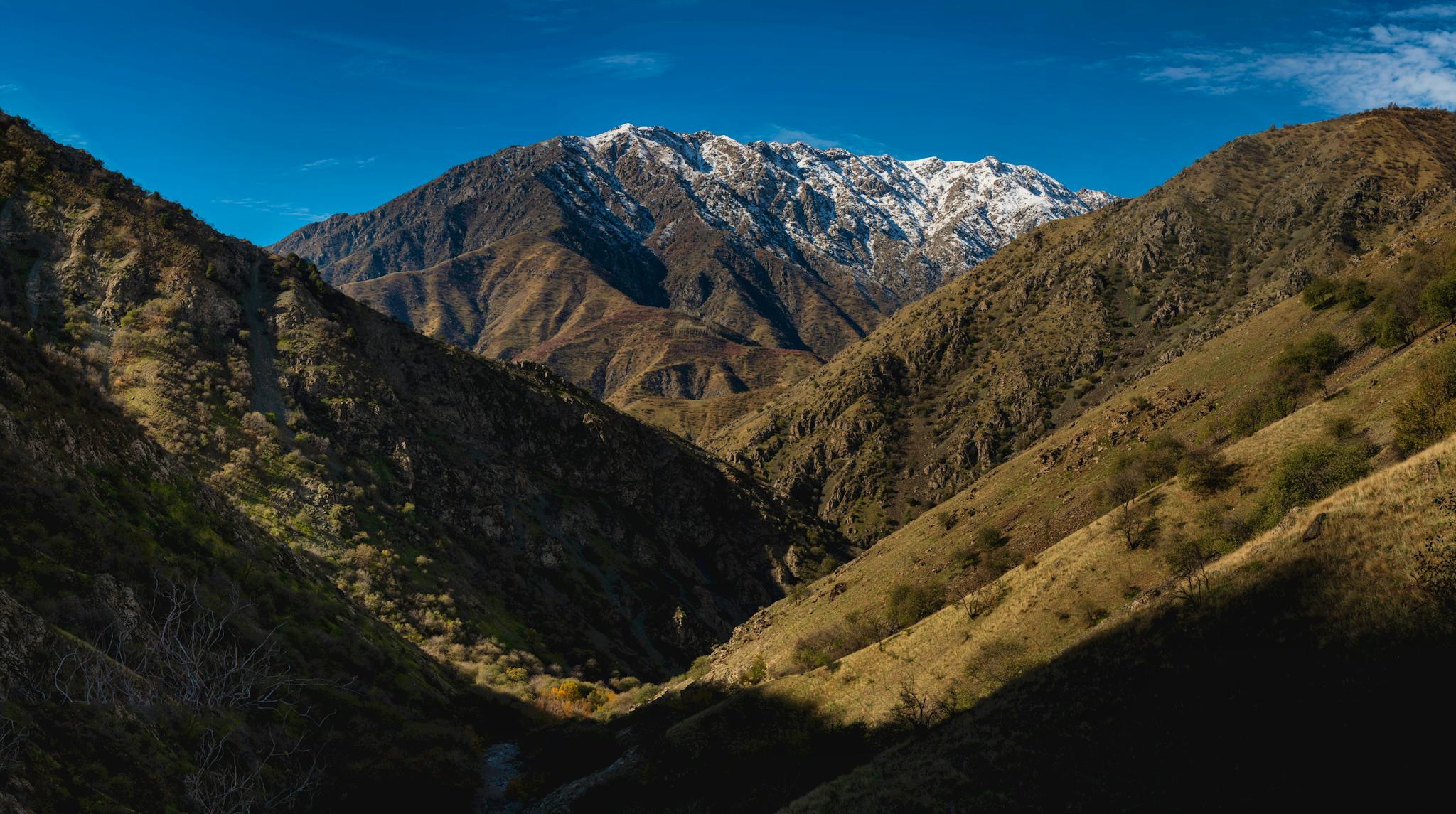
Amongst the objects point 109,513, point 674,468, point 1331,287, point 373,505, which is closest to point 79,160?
point 373,505

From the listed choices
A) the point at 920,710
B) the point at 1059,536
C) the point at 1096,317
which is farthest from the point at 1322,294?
the point at 1096,317

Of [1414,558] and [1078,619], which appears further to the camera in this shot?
[1078,619]

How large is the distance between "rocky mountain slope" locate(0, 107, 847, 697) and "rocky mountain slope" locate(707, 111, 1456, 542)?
230 ft

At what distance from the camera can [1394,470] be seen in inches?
1073

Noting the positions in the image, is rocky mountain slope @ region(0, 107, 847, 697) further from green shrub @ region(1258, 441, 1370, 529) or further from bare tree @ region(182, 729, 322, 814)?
green shrub @ region(1258, 441, 1370, 529)

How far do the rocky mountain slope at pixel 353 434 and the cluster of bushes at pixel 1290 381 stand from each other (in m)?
65.3

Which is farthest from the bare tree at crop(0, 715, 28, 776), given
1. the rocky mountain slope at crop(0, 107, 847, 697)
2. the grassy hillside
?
the rocky mountain slope at crop(0, 107, 847, 697)

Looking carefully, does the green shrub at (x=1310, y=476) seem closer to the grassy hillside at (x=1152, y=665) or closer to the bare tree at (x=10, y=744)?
the grassy hillside at (x=1152, y=665)

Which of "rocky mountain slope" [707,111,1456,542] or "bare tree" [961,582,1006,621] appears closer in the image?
"bare tree" [961,582,1006,621]

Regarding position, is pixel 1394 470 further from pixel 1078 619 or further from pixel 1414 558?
pixel 1078 619

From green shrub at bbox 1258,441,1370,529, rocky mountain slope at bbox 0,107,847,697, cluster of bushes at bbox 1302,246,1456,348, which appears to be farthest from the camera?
rocky mountain slope at bbox 0,107,847,697

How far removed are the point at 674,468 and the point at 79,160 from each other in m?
94.3

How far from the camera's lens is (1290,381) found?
62688 mm

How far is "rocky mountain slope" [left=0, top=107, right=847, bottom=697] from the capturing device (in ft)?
202
